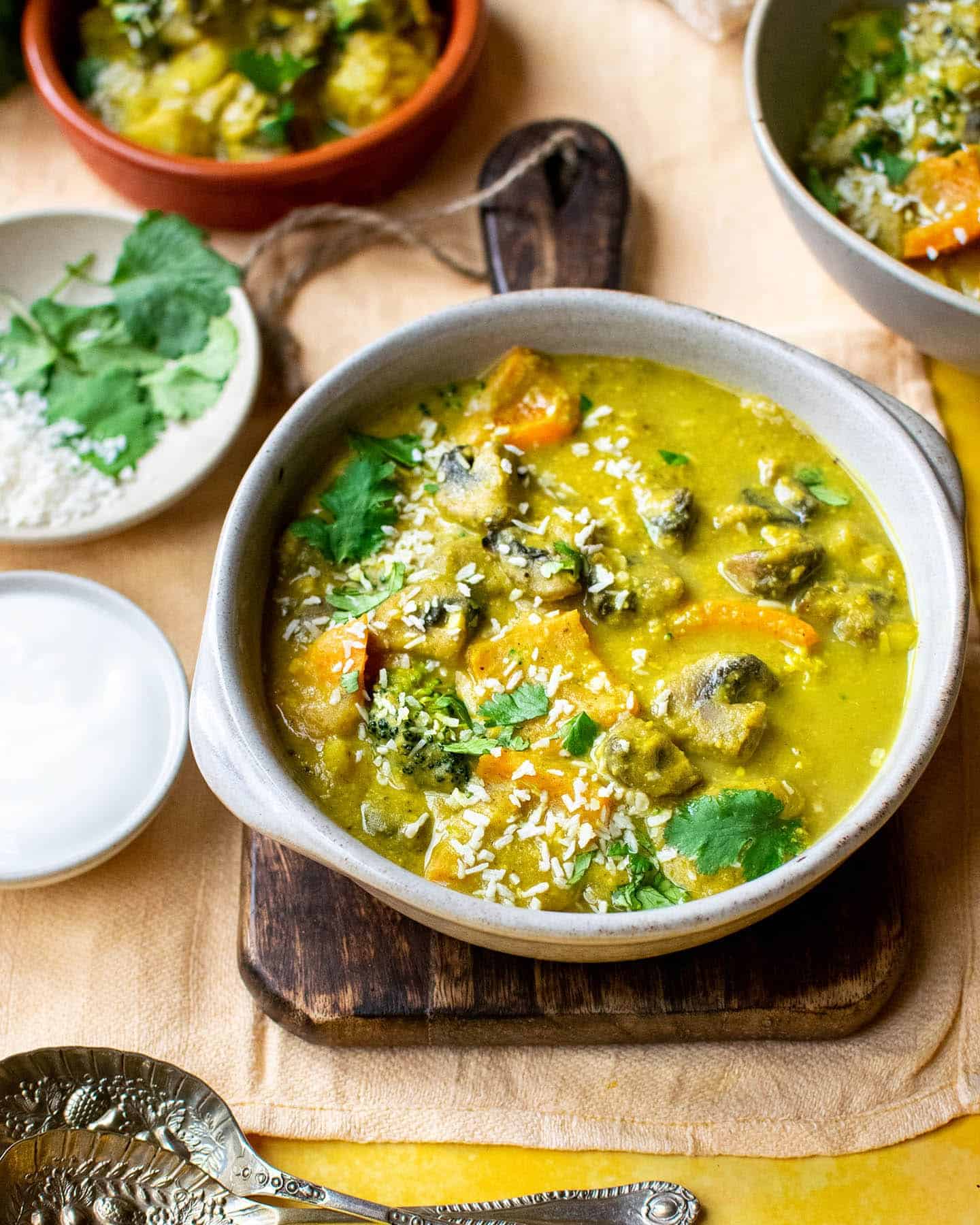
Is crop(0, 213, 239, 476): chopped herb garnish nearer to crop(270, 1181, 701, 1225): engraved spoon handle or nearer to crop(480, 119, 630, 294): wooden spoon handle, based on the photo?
crop(480, 119, 630, 294): wooden spoon handle

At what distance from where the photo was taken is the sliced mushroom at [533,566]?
306 centimetres

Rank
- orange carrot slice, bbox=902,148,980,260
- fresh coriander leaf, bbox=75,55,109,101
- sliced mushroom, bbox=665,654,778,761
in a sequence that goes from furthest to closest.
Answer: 1. fresh coriander leaf, bbox=75,55,109,101
2. orange carrot slice, bbox=902,148,980,260
3. sliced mushroom, bbox=665,654,778,761

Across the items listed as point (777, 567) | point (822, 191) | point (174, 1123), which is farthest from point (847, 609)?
point (174, 1123)

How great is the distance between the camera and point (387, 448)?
10.9ft

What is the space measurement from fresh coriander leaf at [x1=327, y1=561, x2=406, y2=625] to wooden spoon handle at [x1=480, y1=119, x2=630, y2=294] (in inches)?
47.1

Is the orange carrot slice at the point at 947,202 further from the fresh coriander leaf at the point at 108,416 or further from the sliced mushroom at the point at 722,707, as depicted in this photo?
the fresh coriander leaf at the point at 108,416

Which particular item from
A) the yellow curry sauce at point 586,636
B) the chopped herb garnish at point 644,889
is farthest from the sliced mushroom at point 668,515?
the chopped herb garnish at point 644,889

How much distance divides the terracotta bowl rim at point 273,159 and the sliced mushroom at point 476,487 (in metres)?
1.33

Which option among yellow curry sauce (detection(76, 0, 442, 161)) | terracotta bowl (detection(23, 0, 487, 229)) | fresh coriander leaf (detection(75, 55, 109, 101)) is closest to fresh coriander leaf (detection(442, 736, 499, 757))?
terracotta bowl (detection(23, 0, 487, 229))

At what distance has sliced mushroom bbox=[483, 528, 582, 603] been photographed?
3057mm

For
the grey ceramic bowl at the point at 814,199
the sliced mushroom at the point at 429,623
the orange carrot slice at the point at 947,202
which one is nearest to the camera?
the sliced mushroom at the point at 429,623

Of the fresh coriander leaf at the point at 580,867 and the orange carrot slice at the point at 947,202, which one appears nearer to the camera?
the fresh coriander leaf at the point at 580,867

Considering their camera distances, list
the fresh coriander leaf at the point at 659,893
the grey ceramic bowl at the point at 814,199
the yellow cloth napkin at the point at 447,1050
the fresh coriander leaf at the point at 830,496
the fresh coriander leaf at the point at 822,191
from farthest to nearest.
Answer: the fresh coriander leaf at the point at 822,191 → the grey ceramic bowl at the point at 814,199 → the fresh coriander leaf at the point at 830,496 → the yellow cloth napkin at the point at 447,1050 → the fresh coriander leaf at the point at 659,893

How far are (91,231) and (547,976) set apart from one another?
2714 mm
